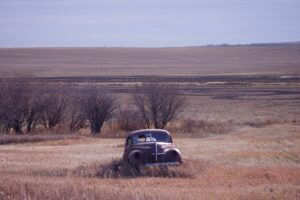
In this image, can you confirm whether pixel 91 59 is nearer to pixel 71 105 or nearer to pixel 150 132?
pixel 71 105

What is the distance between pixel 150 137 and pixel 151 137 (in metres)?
0.04

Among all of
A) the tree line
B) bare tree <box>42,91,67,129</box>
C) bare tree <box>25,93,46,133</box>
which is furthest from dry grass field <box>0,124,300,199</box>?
bare tree <box>42,91,67,129</box>

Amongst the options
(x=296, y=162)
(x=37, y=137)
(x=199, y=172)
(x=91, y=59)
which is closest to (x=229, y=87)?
(x=37, y=137)

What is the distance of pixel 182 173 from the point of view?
57.3ft

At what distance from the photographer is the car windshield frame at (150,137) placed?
2041 cm

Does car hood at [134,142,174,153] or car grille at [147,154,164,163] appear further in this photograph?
car hood at [134,142,174,153]

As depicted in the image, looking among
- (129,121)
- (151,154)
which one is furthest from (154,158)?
(129,121)

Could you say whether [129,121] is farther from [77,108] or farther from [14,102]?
[14,102]

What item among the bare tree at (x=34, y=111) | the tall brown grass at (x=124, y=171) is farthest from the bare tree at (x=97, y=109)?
the tall brown grass at (x=124, y=171)

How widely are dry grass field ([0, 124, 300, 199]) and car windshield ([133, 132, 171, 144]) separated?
1371 millimetres

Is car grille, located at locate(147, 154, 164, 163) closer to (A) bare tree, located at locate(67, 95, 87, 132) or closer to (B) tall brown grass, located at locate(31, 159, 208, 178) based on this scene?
(B) tall brown grass, located at locate(31, 159, 208, 178)

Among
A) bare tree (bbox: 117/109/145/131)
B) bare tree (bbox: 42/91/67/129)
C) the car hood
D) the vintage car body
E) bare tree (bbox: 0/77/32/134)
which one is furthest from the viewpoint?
bare tree (bbox: 42/91/67/129)

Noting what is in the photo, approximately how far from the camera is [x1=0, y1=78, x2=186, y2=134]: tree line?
1575 inches

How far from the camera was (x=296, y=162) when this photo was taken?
2314 centimetres
